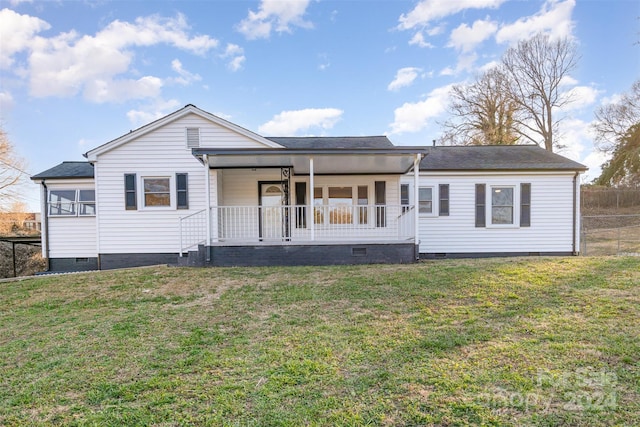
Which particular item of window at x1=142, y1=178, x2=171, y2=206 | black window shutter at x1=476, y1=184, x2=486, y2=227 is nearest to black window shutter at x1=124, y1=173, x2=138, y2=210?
window at x1=142, y1=178, x2=171, y2=206

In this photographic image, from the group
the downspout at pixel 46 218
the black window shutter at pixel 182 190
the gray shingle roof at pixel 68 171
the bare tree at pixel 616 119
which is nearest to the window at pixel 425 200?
the black window shutter at pixel 182 190

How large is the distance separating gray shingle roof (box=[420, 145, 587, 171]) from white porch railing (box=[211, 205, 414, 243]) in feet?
7.44

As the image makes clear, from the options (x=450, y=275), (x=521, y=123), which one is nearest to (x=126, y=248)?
(x=450, y=275)

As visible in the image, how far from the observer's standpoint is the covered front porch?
873cm

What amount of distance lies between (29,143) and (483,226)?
80.8 feet

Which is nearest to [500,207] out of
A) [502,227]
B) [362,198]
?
[502,227]

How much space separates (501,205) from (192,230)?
10174 millimetres

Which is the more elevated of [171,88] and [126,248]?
[171,88]

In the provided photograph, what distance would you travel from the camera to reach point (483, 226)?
1025 cm

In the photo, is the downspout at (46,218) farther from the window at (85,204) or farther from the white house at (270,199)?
the window at (85,204)

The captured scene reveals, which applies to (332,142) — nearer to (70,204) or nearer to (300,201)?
(300,201)

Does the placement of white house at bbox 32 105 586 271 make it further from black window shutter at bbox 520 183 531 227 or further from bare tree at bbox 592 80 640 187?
bare tree at bbox 592 80 640 187

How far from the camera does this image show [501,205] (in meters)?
10.3

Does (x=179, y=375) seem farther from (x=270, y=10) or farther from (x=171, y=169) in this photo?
(x=270, y=10)
